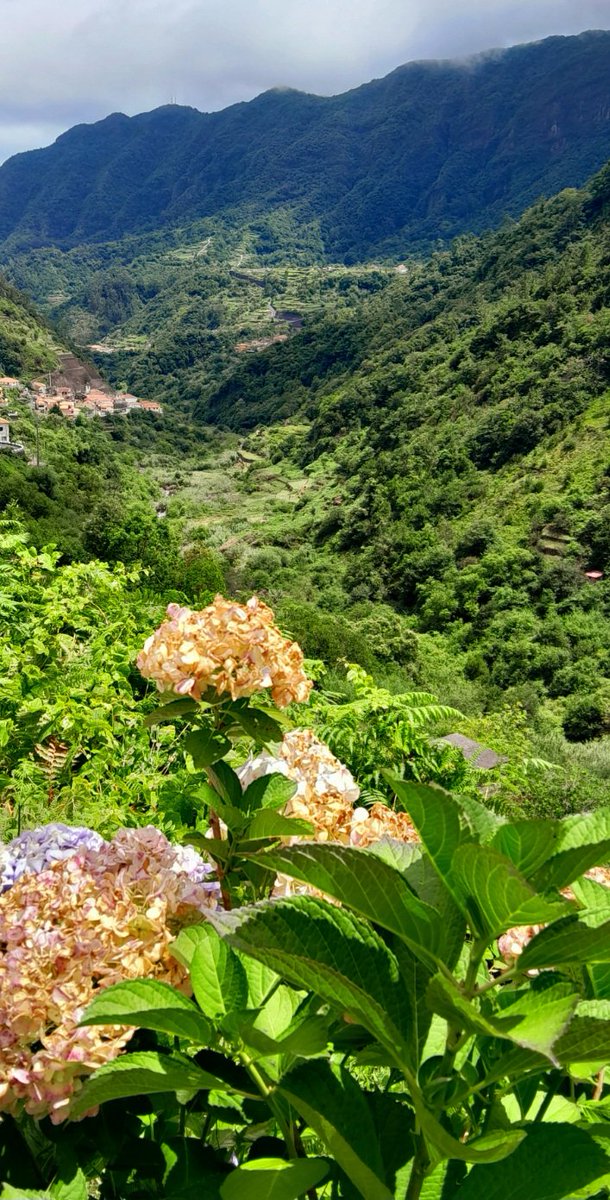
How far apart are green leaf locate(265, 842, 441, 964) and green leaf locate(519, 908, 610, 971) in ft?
0.22

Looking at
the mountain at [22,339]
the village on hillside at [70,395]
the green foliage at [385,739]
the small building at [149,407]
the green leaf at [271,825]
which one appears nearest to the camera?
the green leaf at [271,825]

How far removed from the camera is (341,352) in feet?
181

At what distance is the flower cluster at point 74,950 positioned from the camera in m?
0.66

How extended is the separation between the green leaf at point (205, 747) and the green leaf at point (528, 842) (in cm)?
45

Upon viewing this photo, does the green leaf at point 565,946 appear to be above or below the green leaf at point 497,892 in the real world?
below

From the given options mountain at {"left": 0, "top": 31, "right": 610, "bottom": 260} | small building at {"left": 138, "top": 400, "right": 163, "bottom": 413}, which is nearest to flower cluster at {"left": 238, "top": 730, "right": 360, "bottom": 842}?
small building at {"left": 138, "top": 400, "right": 163, "bottom": 413}

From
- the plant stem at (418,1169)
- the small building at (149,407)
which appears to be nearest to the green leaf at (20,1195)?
the plant stem at (418,1169)

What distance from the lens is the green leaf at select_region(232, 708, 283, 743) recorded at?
3.15ft

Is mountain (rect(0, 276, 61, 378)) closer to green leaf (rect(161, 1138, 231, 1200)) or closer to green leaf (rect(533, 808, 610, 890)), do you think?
green leaf (rect(161, 1138, 231, 1200))

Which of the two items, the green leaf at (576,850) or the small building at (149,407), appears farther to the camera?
the small building at (149,407)

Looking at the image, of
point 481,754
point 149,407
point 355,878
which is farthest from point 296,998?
point 149,407

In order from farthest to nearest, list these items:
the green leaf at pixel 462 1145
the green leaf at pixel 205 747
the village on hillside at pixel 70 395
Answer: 1. the village on hillside at pixel 70 395
2. the green leaf at pixel 205 747
3. the green leaf at pixel 462 1145

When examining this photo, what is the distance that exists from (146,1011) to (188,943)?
0.12 meters

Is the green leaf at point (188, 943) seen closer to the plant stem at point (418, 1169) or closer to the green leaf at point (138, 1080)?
the green leaf at point (138, 1080)
